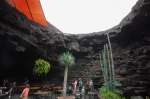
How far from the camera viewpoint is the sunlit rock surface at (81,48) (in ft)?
65.6

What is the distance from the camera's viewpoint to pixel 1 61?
77.8ft

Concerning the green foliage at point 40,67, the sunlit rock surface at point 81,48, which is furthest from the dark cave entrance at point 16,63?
the green foliage at point 40,67

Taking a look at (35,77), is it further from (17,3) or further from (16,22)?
(17,3)

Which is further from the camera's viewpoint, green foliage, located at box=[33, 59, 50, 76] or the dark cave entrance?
green foliage, located at box=[33, 59, 50, 76]

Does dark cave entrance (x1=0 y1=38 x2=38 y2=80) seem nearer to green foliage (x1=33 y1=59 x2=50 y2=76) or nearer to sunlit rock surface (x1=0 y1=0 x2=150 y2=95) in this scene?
sunlit rock surface (x1=0 y1=0 x2=150 y2=95)

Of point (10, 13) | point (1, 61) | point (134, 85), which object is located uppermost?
point (10, 13)

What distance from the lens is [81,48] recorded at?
28.2m

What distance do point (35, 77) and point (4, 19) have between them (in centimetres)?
822

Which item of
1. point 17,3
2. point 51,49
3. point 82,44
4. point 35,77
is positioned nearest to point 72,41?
point 82,44

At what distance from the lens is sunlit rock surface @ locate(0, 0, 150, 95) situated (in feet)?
65.6

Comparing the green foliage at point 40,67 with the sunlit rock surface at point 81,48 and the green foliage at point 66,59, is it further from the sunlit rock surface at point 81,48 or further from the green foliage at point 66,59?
the green foliage at point 66,59

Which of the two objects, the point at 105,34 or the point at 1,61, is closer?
the point at 1,61

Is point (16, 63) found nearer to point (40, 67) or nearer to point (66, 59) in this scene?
point (40, 67)

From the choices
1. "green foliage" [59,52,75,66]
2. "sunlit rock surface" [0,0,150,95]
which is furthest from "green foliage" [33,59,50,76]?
"green foliage" [59,52,75,66]
